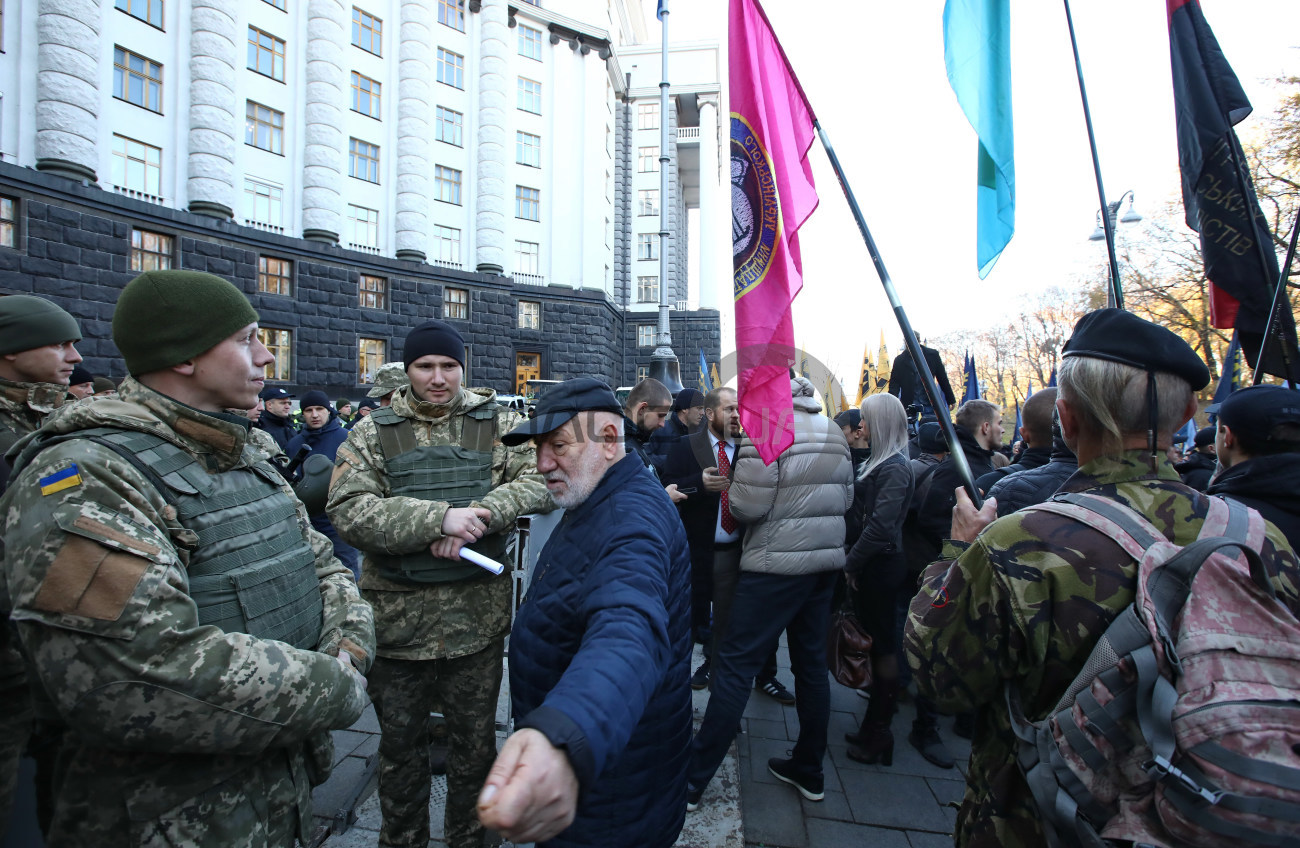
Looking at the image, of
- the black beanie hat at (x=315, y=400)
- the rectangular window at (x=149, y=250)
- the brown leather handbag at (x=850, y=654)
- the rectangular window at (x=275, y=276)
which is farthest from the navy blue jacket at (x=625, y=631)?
the rectangular window at (x=275, y=276)

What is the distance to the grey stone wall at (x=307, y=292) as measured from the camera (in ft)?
43.4

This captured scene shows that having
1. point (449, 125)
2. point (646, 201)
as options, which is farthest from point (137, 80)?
point (646, 201)

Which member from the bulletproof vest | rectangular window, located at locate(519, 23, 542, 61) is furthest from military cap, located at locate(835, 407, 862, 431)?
rectangular window, located at locate(519, 23, 542, 61)

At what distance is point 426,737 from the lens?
101 inches

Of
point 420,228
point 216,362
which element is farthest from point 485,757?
point 420,228

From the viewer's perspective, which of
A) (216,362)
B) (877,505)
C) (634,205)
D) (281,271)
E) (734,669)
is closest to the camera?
(216,362)

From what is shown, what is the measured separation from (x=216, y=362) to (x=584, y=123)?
28465 mm

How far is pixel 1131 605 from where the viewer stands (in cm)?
123

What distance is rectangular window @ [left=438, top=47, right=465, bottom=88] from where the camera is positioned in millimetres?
23016

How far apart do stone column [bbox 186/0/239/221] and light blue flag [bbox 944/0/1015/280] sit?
19.5 m

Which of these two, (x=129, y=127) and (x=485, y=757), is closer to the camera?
(x=485, y=757)

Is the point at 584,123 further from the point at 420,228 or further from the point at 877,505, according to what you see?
the point at 877,505

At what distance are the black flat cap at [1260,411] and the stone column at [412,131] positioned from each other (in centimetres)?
2271

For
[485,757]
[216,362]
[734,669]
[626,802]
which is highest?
[216,362]
